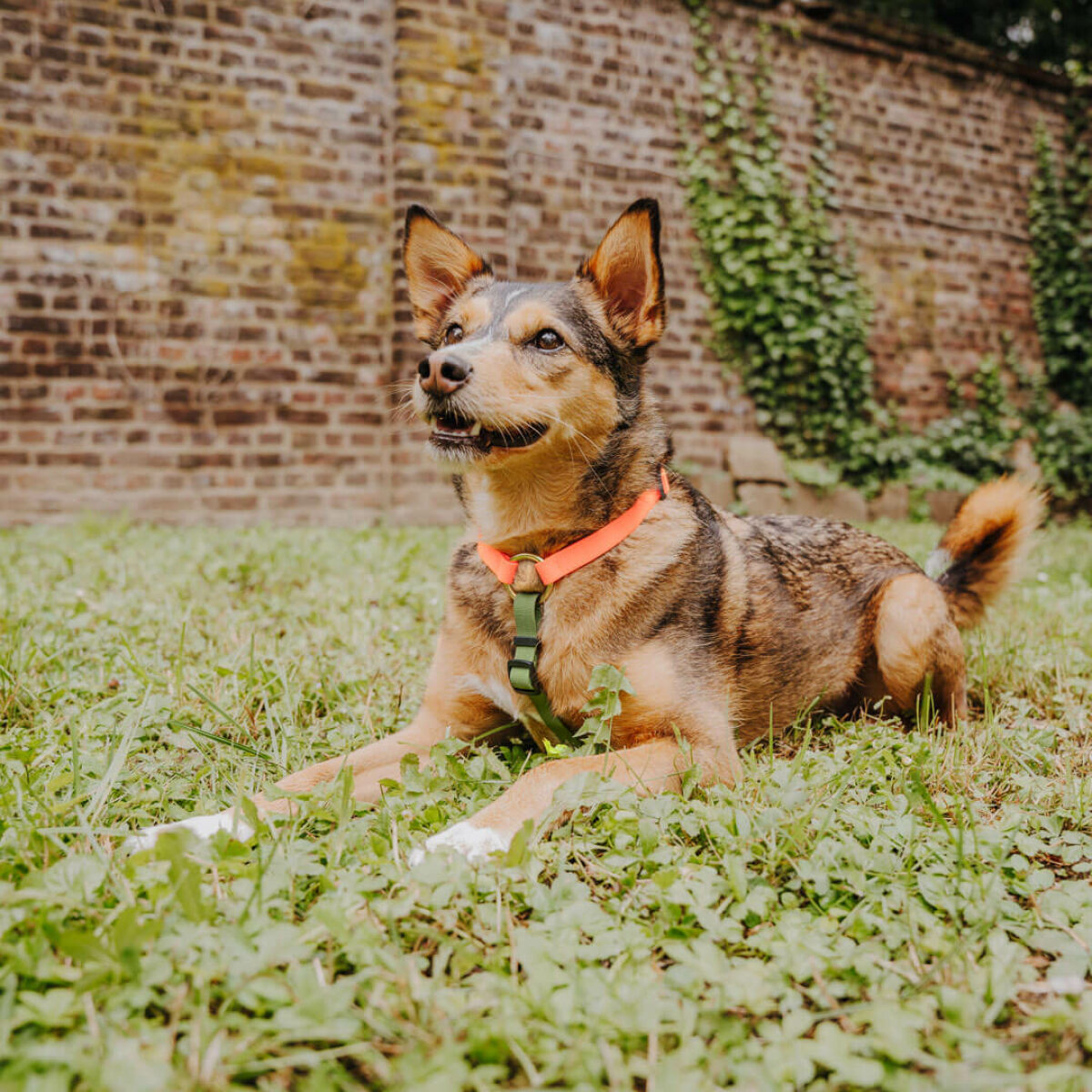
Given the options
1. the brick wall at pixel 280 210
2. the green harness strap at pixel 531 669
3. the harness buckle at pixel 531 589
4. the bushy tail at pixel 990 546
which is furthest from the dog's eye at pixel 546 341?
the brick wall at pixel 280 210

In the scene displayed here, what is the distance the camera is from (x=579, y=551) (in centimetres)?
234

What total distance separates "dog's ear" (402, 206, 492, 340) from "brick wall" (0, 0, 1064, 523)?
4361 mm

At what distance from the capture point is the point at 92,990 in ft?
3.92

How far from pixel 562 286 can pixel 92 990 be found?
7.33ft

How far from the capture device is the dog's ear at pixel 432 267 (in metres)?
2.76

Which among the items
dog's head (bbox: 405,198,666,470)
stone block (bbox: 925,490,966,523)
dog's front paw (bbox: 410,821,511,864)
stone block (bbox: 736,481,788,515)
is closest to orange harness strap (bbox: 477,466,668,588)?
dog's head (bbox: 405,198,666,470)

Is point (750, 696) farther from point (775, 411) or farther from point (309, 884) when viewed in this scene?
point (775, 411)

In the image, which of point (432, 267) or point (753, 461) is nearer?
point (432, 267)

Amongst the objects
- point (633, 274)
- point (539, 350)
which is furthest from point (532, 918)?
point (633, 274)

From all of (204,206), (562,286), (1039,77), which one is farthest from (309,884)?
(1039,77)

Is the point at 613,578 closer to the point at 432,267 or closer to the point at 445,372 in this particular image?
the point at 445,372

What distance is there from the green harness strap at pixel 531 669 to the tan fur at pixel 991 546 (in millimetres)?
1872

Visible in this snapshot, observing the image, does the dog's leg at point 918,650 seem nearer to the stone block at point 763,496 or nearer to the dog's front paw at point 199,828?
the dog's front paw at point 199,828

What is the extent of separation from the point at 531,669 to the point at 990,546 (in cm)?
215
